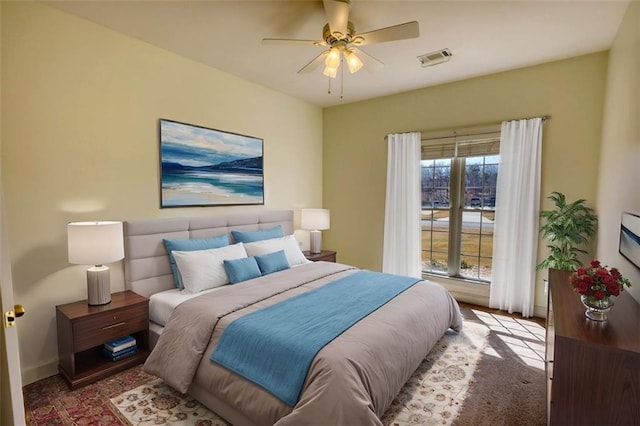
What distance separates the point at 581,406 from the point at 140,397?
8.63 feet

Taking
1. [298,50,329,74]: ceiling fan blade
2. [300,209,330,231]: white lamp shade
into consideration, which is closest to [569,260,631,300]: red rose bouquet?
[298,50,329,74]: ceiling fan blade

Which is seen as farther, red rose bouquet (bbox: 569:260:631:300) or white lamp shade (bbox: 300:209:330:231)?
white lamp shade (bbox: 300:209:330:231)

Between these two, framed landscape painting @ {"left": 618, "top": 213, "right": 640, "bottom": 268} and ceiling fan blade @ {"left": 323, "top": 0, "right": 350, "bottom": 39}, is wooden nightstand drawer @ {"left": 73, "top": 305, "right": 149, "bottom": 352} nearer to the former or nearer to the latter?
ceiling fan blade @ {"left": 323, "top": 0, "right": 350, "bottom": 39}

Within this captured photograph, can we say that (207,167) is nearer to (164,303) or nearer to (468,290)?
(164,303)

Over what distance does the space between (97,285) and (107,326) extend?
332mm

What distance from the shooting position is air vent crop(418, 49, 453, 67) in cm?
321

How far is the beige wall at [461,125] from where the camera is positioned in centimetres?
339

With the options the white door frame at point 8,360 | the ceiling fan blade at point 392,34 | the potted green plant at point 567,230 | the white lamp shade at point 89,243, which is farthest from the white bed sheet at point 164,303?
the potted green plant at point 567,230

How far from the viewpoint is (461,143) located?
4.18 meters

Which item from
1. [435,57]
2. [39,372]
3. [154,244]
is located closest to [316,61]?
[435,57]

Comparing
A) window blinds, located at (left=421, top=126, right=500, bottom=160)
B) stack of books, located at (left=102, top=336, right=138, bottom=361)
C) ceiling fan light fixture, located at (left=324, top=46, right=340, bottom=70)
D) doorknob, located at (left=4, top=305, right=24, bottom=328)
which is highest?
ceiling fan light fixture, located at (left=324, top=46, right=340, bottom=70)

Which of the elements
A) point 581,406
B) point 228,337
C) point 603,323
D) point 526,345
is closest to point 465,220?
point 526,345

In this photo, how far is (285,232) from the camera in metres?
4.56

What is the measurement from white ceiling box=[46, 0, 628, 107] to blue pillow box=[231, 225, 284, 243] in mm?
1911
